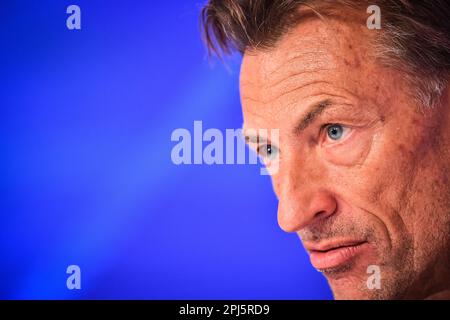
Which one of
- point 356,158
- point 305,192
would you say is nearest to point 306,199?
point 305,192

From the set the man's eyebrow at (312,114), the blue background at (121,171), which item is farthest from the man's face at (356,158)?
the blue background at (121,171)

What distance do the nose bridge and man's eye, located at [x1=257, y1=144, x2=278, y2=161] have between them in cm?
7

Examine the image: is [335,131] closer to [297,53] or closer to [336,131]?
[336,131]

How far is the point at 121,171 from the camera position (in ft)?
4.99

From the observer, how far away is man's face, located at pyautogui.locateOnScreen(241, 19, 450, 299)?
128 centimetres

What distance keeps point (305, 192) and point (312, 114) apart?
207mm

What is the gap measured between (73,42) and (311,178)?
2.69 feet

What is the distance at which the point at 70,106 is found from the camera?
1.54 metres

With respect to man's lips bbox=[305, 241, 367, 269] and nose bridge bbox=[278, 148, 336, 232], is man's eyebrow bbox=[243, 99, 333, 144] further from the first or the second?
man's lips bbox=[305, 241, 367, 269]

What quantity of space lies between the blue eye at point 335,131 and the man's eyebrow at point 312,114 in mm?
49

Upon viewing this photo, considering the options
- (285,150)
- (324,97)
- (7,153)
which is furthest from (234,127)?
(7,153)

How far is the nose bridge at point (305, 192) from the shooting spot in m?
1.34
